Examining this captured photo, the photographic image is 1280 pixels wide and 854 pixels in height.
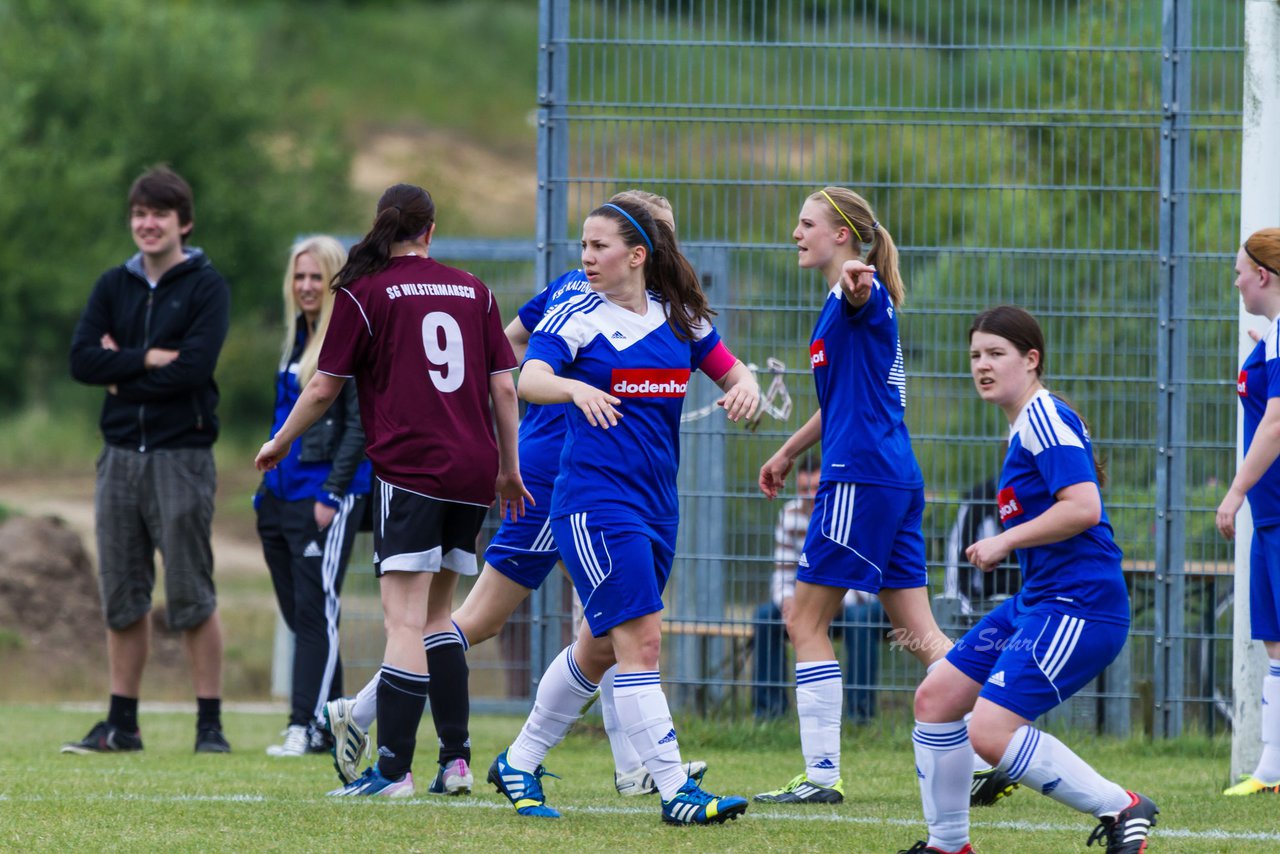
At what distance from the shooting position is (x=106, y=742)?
7.46 m

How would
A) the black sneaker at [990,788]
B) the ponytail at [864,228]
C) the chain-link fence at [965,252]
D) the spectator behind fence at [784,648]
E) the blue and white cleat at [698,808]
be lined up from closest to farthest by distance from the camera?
the blue and white cleat at [698,808] → the black sneaker at [990,788] → the ponytail at [864,228] → the chain-link fence at [965,252] → the spectator behind fence at [784,648]

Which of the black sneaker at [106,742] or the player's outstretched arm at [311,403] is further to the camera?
the black sneaker at [106,742]

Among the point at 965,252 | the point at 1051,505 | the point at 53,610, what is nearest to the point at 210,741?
the point at 965,252

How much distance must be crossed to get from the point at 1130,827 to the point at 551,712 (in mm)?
1934

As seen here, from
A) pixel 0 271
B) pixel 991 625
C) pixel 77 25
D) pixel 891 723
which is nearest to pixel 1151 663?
pixel 891 723

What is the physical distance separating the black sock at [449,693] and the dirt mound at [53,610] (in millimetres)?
7840

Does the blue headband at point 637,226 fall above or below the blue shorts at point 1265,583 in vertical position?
above

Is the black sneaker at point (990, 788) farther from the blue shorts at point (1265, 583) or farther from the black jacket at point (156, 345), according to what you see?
the black jacket at point (156, 345)

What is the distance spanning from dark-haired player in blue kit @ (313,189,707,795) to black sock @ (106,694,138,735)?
69.1 inches

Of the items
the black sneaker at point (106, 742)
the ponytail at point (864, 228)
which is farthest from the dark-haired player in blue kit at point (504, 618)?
the black sneaker at point (106, 742)

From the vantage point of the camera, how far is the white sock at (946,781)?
462cm

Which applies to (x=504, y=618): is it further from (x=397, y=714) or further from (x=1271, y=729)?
(x=1271, y=729)

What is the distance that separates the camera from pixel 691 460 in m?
8.30

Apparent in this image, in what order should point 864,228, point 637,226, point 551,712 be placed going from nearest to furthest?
point 637,226, point 551,712, point 864,228
